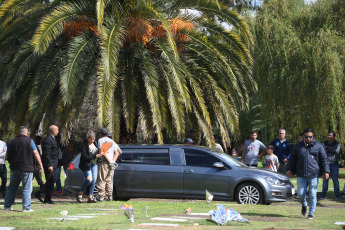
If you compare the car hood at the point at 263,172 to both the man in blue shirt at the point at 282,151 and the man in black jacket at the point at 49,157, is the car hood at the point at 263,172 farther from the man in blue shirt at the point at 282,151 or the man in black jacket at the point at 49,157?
the man in black jacket at the point at 49,157

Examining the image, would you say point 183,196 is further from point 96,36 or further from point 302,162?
point 96,36

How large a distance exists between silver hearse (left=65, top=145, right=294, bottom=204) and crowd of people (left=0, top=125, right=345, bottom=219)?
571mm

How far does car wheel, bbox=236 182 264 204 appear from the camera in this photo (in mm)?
13594

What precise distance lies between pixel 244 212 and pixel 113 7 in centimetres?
722

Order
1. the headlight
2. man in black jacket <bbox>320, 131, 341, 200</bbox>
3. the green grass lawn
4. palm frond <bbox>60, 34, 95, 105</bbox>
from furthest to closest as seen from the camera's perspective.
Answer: man in black jacket <bbox>320, 131, 341, 200</bbox>
palm frond <bbox>60, 34, 95, 105</bbox>
the headlight
the green grass lawn

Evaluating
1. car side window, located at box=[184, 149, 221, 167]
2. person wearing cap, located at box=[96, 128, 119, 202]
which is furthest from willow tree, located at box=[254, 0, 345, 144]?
person wearing cap, located at box=[96, 128, 119, 202]

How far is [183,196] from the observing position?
14.0 m

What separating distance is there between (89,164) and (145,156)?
169 cm

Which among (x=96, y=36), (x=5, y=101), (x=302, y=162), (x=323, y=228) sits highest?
(x=96, y=36)

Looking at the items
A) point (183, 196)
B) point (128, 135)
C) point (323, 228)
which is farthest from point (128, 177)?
point (323, 228)

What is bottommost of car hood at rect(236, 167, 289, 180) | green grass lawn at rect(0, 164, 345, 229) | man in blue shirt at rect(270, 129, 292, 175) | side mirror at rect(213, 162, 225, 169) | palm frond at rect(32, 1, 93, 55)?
green grass lawn at rect(0, 164, 345, 229)

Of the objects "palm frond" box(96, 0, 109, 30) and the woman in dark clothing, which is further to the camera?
"palm frond" box(96, 0, 109, 30)

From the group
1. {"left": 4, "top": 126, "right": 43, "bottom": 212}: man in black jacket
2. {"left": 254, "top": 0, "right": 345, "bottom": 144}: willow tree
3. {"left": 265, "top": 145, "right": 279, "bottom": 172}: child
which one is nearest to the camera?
{"left": 4, "top": 126, "right": 43, "bottom": 212}: man in black jacket

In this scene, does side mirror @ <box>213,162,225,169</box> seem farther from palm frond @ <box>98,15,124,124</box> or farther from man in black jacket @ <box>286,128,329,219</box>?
palm frond @ <box>98,15,124,124</box>
